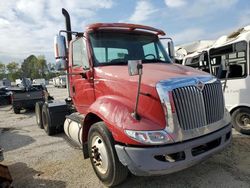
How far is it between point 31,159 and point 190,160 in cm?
369

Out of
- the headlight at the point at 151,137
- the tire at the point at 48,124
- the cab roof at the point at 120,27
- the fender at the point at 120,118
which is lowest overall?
the tire at the point at 48,124

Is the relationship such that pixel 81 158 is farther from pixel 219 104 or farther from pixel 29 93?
pixel 29 93

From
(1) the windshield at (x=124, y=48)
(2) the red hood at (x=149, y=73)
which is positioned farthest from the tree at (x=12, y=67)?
(2) the red hood at (x=149, y=73)

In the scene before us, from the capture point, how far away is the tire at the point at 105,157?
3.55 metres

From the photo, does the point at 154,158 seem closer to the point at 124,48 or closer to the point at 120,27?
the point at 124,48

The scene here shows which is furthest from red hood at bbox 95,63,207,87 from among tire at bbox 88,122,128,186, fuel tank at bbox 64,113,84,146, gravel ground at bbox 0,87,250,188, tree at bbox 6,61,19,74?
tree at bbox 6,61,19,74

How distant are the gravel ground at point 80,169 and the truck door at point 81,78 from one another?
1.17 m

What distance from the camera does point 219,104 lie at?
3865 millimetres

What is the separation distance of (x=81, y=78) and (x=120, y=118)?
6.05ft

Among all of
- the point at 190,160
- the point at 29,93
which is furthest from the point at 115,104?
the point at 29,93

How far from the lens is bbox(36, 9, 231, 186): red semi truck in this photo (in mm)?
3215

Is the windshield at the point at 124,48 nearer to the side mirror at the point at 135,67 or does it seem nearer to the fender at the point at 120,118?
the fender at the point at 120,118

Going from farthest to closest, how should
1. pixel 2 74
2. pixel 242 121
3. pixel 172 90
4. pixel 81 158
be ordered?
pixel 2 74 → pixel 242 121 → pixel 81 158 → pixel 172 90

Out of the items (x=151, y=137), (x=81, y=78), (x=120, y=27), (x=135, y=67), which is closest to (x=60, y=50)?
(x=81, y=78)
